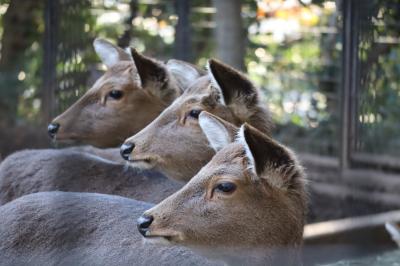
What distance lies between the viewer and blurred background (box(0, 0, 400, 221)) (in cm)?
864

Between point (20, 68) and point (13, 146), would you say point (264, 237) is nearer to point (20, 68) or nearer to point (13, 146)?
point (13, 146)

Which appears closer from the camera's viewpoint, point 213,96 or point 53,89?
point 213,96

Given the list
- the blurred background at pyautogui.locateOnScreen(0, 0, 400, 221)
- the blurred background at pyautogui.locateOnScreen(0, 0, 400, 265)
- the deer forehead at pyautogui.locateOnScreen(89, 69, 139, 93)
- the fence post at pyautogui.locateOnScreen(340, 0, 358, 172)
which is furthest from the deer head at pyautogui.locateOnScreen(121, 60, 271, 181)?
the fence post at pyautogui.locateOnScreen(340, 0, 358, 172)

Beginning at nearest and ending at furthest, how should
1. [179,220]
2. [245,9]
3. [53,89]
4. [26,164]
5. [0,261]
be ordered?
[179,220], [0,261], [26,164], [53,89], [245,9]

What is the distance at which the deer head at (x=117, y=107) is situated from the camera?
21.1 feet

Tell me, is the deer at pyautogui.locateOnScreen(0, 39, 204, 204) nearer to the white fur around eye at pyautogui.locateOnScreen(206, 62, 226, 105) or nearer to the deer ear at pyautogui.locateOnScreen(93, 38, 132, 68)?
the deer ear at pyautogui.locateOnScreen(93, 38, 132, 68)

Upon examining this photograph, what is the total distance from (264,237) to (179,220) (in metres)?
0.37

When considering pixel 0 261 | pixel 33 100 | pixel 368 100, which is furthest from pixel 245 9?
pixel 0 261

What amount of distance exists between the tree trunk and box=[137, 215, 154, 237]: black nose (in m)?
4.76

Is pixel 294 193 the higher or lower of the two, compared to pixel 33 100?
higher

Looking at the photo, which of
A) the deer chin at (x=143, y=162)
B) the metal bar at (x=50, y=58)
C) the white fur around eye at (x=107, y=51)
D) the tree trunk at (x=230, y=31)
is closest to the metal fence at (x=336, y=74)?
the metal bar at (x=50, y=58)

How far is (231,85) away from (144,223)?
1.29 metres

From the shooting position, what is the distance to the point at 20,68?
1195cm

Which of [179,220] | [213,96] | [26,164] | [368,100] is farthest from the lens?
[368,100]
